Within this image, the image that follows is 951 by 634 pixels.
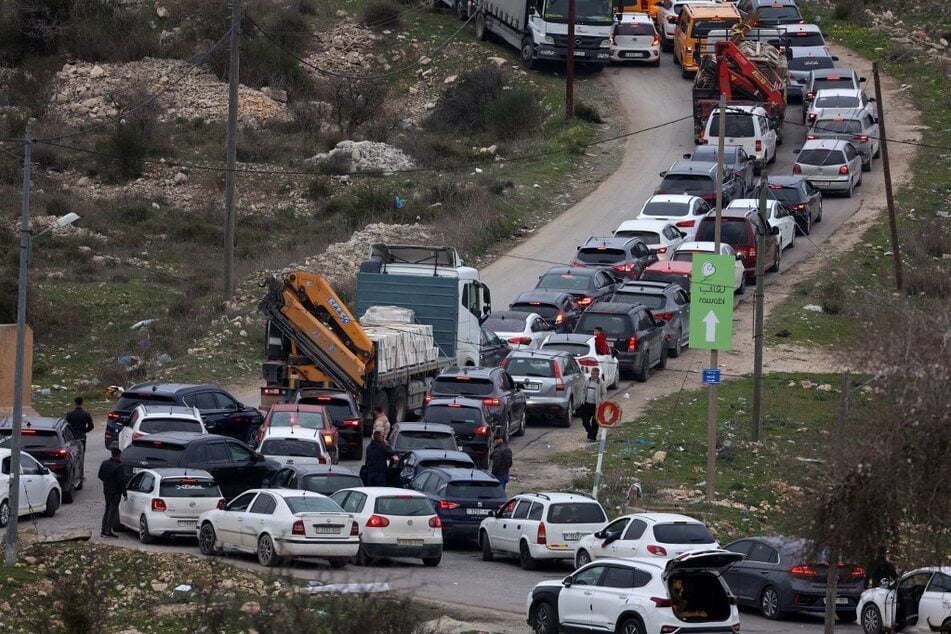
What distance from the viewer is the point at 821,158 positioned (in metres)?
52.2

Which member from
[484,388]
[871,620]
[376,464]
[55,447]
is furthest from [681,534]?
[55,447]

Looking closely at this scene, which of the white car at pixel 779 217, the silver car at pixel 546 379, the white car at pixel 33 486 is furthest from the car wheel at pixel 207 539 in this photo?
the white car at pixel 779 217

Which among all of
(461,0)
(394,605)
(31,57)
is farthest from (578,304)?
(31,57)

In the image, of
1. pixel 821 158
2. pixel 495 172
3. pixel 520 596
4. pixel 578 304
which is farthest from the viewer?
pixel 495 172

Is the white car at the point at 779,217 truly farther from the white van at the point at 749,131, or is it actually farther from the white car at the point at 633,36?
the white car at the point at 633,36

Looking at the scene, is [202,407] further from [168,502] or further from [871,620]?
[871,620]

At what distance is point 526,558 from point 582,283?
687 inches

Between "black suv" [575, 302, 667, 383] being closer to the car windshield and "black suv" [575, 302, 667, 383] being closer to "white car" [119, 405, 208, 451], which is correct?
"white car" [119, 405, 208, 451]

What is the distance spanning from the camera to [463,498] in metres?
25.3

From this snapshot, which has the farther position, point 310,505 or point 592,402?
point 592,402

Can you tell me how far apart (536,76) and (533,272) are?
76.2 feet

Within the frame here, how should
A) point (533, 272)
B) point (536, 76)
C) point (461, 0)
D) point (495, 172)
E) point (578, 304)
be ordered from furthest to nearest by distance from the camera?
point (461, 0), point (536, 76), point (495, 172), point (533, 272), point (578, 304)

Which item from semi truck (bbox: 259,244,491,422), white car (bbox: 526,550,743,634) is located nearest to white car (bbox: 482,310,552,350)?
semi truck (bbox: 259,244,491,422)

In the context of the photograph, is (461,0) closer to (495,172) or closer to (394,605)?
(495,172)
